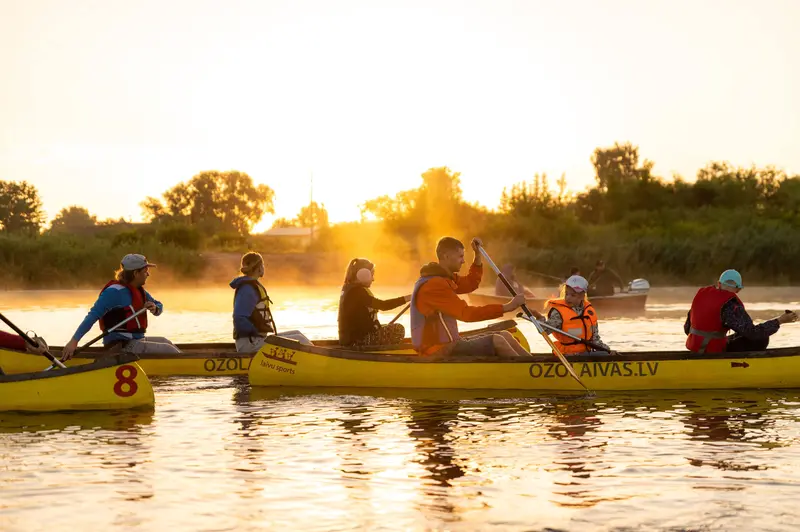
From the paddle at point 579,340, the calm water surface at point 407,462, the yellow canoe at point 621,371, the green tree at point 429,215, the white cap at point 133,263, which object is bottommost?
the calm water surface at point 407,462

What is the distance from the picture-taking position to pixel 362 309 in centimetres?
1438

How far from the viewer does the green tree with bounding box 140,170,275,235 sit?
11125 cm

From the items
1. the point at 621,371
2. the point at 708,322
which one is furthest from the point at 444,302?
the point at 708,322

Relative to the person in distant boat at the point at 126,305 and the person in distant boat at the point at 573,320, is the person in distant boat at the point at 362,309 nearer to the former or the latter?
the person in distant boat at the point at 573,320

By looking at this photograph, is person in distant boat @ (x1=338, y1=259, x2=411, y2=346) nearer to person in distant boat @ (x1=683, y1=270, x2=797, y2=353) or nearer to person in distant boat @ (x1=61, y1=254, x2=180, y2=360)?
person in distant boat @ (x1=61, y1=254, x2=180, y2=360)

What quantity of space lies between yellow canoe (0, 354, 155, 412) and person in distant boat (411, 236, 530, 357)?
3.07 metres

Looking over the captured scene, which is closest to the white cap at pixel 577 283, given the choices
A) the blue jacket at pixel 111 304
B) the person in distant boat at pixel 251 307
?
the person in distant boat at pixel 251 307

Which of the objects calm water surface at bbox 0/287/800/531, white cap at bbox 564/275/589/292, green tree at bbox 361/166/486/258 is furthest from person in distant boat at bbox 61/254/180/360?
green tree at bbox 361/166/486/258

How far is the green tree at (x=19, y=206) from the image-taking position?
9612 cm

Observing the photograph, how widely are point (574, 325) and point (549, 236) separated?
136 feet

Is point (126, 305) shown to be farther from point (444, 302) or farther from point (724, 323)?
point (724, 323)

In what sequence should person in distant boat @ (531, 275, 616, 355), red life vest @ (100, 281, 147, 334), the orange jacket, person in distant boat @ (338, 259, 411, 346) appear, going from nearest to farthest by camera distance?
the orange jacket, person in distant boat @ (531, 275, 616, 355), red life vest @ (100, 281, 147, 334), person in distant boat @ (338, 259, 411, 346)

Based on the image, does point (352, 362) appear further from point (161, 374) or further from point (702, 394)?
point (702, 394)

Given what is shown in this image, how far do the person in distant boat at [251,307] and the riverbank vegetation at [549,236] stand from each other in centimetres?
3146
